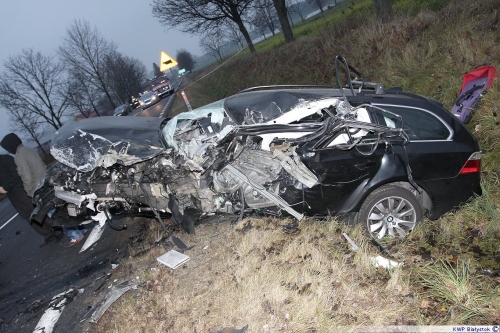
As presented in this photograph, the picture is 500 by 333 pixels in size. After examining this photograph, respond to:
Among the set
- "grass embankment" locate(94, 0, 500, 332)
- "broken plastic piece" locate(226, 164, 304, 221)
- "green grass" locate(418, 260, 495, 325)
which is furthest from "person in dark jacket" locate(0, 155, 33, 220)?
"green grass" locate(418, 260, 495, 325)

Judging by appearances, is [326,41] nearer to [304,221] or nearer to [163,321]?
[304,221]

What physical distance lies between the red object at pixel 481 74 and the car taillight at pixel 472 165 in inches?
100

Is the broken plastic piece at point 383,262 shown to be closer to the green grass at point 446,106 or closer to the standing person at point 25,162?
the green grass at point 446,106

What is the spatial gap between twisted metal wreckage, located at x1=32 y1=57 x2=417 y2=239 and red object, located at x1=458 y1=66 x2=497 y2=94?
111 inches

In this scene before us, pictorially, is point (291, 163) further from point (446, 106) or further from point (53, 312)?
point (446, 106)

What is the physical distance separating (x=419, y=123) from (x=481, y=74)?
312 centimetres

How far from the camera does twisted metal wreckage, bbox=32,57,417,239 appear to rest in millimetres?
3389

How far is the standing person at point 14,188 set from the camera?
538 centimetres

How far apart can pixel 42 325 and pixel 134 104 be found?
98.0ft

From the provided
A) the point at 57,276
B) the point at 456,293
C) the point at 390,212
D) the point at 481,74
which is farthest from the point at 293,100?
the point at 57,276

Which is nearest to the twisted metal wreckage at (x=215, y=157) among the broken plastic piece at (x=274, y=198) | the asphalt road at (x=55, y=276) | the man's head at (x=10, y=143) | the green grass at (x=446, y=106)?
the broken plastic piece at (x=274, y=198)

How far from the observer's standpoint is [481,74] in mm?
5516

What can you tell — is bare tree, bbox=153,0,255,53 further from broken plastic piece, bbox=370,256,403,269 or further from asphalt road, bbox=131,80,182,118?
broken plastic piece, bbox=370,256,403,269

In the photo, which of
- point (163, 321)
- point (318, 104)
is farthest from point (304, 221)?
point (163, 321)
